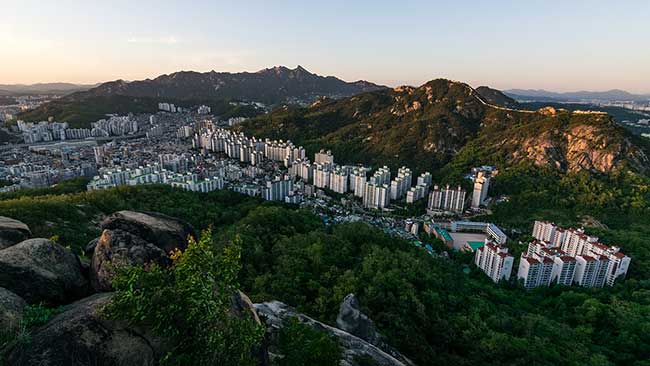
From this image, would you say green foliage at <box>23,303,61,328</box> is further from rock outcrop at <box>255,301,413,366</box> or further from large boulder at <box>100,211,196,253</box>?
rock outcrop at <box>255,301,413,366</box>

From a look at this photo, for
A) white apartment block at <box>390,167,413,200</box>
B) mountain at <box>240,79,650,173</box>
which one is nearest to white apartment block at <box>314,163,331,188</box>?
white apartment block at <box>390,167,413,200</box>

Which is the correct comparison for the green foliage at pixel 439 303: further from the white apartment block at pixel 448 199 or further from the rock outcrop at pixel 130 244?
the white apartment block at pixel 448 199

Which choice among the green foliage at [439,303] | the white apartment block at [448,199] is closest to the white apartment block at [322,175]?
the white apartment block at [448,199]

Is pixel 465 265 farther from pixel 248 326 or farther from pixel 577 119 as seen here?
pixel 577 119

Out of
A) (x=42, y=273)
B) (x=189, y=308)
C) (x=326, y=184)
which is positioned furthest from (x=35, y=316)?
(x=326, y=184)

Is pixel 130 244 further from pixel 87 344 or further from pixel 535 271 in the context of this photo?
pixel 535 271
